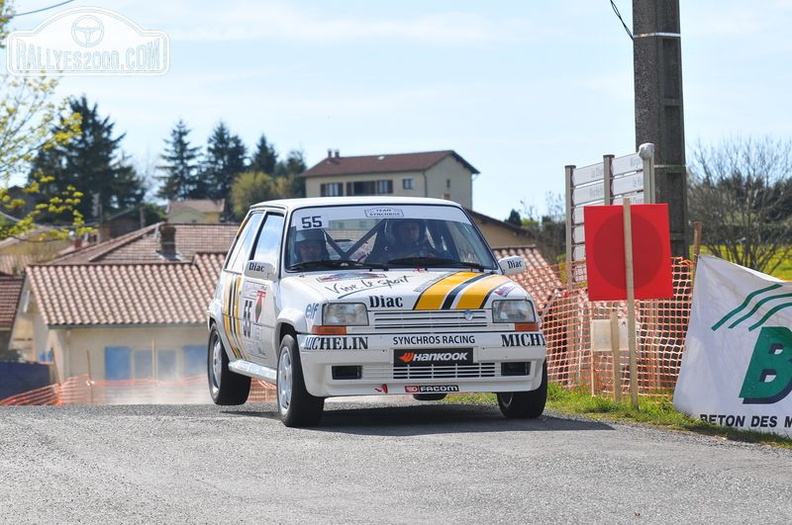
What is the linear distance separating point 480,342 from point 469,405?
273 cm

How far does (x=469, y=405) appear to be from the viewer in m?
13.7

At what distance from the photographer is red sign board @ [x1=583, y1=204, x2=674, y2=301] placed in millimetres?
12562

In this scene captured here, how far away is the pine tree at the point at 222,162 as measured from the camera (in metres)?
155

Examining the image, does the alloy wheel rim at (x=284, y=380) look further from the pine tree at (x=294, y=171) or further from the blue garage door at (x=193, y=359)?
the pine tree at (x=294, y=171)

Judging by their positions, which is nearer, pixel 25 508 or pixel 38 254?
pixel 25 508

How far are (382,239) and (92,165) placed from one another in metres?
102

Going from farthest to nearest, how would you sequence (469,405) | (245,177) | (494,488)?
(245,177), (469,405), (494,488)

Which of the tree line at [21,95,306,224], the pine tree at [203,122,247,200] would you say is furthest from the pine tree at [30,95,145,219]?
the pine tree at [203,122,247,200]

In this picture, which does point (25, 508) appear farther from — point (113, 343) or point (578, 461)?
point (113, 343)

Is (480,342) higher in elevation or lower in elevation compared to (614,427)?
higher

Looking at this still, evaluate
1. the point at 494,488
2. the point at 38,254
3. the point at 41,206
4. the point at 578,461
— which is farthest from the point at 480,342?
the point at 38,254

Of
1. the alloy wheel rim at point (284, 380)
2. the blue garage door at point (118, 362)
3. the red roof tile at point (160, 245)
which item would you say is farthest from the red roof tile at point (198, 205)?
the alloy wheel rim at point (284, 380)

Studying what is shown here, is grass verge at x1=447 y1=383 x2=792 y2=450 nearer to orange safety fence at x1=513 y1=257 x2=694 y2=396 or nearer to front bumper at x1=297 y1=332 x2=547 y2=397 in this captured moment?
orange safety fence at x1=513 y1=257 x2=694 y2=396

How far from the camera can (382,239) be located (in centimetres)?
1209
